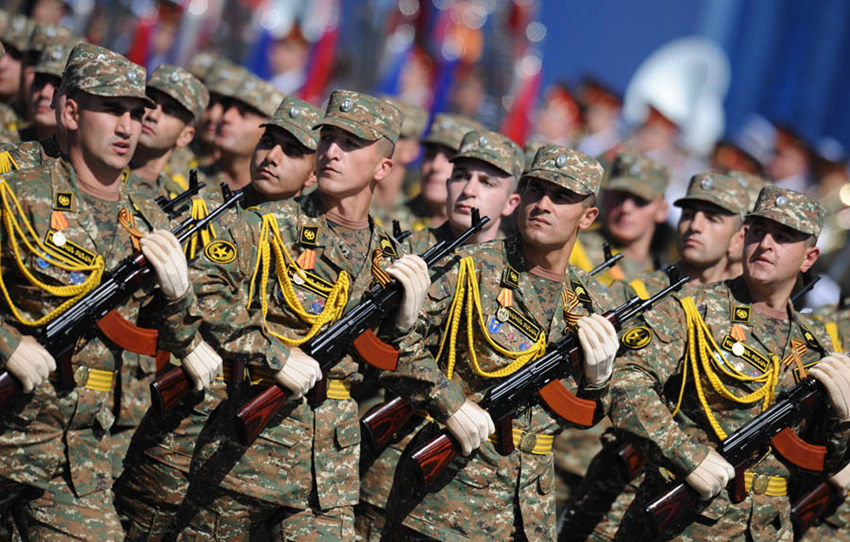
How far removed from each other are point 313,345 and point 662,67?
2448 centimetres

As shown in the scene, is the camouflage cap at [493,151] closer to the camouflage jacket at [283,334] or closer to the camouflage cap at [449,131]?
the camouflage cap at [449,131]

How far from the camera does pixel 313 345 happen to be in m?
5.99

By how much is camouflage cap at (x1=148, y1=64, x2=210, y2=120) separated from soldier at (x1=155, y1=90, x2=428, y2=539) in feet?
8.61

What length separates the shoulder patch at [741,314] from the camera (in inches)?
274

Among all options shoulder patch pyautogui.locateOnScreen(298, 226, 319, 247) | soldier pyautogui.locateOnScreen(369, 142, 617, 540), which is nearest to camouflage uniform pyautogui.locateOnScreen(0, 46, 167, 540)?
shoulder patch pyautogui.locateOnScreen(298, 226, 319, 247)

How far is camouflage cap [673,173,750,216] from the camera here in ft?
30.1

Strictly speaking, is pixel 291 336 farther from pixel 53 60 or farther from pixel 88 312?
pixel 53 60

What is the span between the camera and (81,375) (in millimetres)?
5863

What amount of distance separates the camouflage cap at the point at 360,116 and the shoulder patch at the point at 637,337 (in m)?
1.75

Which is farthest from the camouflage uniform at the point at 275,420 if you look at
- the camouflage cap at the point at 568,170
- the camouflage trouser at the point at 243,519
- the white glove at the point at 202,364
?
the camouflage cap at the point at 568,170

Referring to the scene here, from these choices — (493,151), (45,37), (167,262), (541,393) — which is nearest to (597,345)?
(541,393)

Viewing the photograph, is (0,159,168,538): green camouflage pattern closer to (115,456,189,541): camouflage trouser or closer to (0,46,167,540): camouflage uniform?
(0,46,167,540): camouflage uniform

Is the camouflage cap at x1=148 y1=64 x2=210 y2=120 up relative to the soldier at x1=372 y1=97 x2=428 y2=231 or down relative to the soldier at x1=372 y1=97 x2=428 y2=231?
up

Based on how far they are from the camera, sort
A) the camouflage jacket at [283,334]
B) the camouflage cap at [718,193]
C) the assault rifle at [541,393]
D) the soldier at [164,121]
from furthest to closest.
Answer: the camouflage cap at [718,193]
the soldier at [164,121]
the assault rifle at [541,393]
the camouflage jacket at [283,334]
